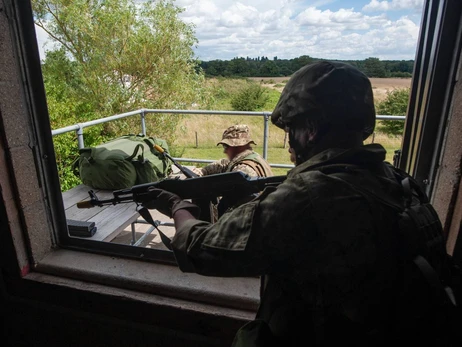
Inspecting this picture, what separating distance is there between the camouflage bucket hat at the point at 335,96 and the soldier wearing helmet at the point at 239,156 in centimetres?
188

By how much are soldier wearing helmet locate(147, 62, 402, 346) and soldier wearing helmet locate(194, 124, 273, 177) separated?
6.11 ft

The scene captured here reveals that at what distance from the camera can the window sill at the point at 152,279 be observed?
1.57 m

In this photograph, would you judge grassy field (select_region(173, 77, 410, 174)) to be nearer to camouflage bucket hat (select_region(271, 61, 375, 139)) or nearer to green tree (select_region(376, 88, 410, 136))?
green tree (select_region(376, 88, 410, 136))

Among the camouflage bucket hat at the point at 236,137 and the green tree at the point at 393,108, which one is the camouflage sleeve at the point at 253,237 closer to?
the camouflage bucket hat at the point at 236,137

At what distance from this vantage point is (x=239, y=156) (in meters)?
3.10

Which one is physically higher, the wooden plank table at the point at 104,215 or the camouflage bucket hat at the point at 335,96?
the camouflage bucket hat at the point at 335,96

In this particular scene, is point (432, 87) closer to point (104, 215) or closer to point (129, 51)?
point (104, 215)

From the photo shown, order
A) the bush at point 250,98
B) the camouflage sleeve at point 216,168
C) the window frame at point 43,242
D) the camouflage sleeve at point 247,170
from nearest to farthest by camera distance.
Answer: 1. the window frame at point 43,242
2. the camouflage sleeve at point 247,170
3. the camouflage sleeve at point 216,168
4. the bush at point 250,98

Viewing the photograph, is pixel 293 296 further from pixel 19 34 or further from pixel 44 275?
pixel 19 34

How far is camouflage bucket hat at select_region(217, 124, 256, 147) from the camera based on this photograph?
10.3 feet

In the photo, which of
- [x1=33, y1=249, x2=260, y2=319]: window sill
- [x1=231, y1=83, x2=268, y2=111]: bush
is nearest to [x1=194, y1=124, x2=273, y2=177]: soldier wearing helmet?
[x1=33, y1=249, x2=260, y2=319]: window sill

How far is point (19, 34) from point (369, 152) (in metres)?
1.58

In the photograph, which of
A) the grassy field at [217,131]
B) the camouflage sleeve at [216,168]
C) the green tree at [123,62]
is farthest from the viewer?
the green tree at [123,62]

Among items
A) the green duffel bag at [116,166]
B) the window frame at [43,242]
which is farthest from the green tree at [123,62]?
the window frame at [43,242]
